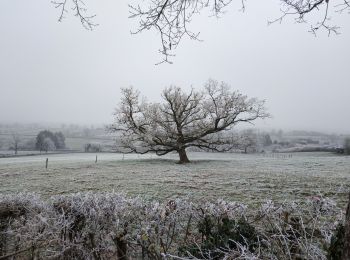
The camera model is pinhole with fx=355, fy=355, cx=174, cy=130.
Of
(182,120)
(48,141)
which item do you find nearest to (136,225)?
(182,120)

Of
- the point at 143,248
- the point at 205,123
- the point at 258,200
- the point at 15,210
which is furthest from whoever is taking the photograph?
the point at 205,123

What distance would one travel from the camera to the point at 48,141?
99.5 m

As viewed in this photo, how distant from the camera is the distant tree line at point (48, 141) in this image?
95.4 metres

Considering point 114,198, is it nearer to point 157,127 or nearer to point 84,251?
point 84,251

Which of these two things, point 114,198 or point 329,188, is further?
point 329,188

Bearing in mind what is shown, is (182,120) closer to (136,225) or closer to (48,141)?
(136,225)

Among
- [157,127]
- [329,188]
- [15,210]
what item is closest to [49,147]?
[157,127]

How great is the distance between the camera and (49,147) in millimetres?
98062

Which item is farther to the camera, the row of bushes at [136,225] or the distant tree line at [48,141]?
the distant tree line at [48,141]

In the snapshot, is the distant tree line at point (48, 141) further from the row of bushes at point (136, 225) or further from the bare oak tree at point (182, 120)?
the row of bushes at point (136, 225)

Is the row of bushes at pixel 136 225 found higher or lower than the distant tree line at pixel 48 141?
lower

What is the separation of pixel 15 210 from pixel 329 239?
506 centimetres

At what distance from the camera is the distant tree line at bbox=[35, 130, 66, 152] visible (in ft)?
313

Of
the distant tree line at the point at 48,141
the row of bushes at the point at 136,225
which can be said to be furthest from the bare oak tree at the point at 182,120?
the distant tree line at the point at 48,141
